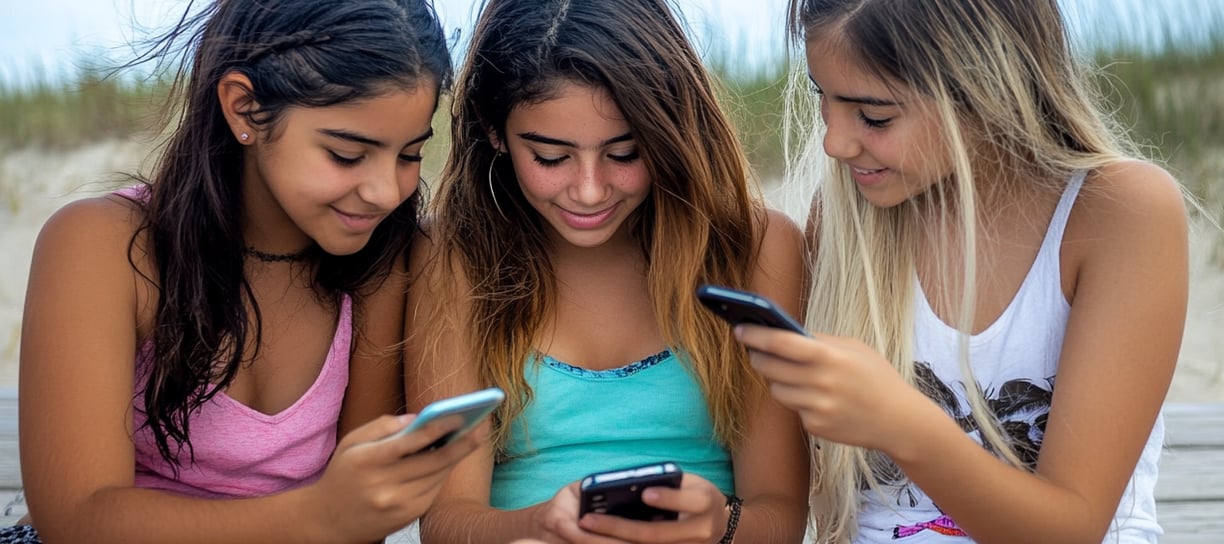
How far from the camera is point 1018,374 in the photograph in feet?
9.34

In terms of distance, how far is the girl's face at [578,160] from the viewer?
292 cm

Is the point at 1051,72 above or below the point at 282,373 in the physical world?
above

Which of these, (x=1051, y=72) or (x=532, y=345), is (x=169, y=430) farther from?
(x=1051, y=72)

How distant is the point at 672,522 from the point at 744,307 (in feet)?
2.02

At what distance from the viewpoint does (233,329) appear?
294cm

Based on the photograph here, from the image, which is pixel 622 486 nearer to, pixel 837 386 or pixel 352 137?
pixel 837 386

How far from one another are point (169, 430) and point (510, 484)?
80 centimetres

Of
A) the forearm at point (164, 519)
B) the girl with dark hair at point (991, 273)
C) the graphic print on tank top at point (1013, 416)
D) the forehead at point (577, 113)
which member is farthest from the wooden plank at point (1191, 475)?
the forearm at point (164, 519)

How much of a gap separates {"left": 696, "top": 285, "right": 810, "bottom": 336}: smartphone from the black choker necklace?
4.20 feet

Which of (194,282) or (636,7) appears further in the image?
(636,7)

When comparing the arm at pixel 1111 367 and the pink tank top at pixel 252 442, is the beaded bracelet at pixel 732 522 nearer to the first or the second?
the arm at pixel 1111 367

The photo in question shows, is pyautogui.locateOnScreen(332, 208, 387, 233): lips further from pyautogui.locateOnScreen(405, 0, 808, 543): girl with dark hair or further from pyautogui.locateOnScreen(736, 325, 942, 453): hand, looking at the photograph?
pyautogui.locateOnScreen(736, 325, 942, 453): hand

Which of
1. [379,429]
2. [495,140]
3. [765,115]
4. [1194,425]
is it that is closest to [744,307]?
[379,429]

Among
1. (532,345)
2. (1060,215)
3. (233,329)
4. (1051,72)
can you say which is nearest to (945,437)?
(1060,215)
